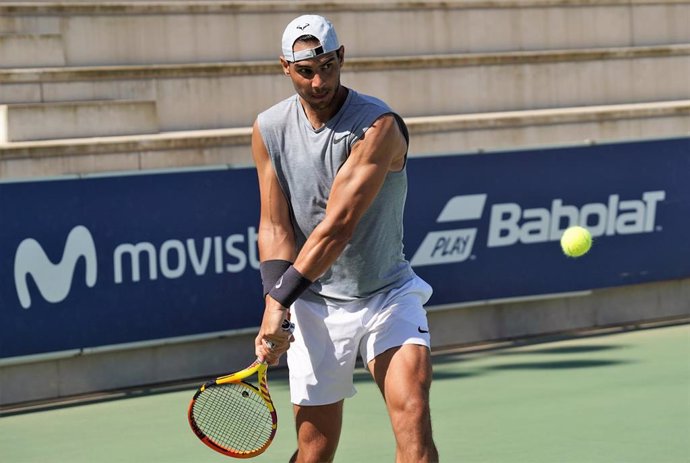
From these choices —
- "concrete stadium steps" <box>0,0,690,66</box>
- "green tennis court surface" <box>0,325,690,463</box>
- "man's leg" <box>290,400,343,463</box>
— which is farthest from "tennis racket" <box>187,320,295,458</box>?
"concrete stadium steps" <box>0,0,690,66</box>

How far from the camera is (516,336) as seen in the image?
11.3m

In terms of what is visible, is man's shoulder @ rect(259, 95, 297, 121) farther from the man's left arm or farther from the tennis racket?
the tennis racket

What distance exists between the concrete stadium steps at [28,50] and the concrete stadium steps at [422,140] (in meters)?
1.38

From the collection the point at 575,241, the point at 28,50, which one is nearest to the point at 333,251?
the point at 575,241

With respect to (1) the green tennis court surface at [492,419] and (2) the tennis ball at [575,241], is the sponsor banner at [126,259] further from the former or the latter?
(2) the tennis ball at [575,241]

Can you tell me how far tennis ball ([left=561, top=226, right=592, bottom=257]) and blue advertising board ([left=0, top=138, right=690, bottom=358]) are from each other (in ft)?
2.63

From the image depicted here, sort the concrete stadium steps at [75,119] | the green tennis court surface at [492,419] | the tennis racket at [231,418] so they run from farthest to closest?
the concrete stadium steps at [75,119] → the green tennis court surface at [492,419] → the tennis racket at [231,418]

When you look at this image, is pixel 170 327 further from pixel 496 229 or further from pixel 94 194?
pixel 496 229

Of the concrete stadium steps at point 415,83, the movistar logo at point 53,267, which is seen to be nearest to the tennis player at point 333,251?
the movistar logo at point 53,267

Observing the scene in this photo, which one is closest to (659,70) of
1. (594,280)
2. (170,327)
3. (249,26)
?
(594,280)

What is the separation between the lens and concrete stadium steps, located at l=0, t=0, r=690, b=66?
38.7ft

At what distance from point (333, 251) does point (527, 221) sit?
21.5ft

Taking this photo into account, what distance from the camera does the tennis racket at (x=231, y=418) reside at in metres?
5.05

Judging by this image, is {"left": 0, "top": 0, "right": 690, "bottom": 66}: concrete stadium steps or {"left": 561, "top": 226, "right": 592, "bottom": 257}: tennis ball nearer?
{"left": 561, "top": 226, "right": 592, "bottom": 257}: tennis ball
